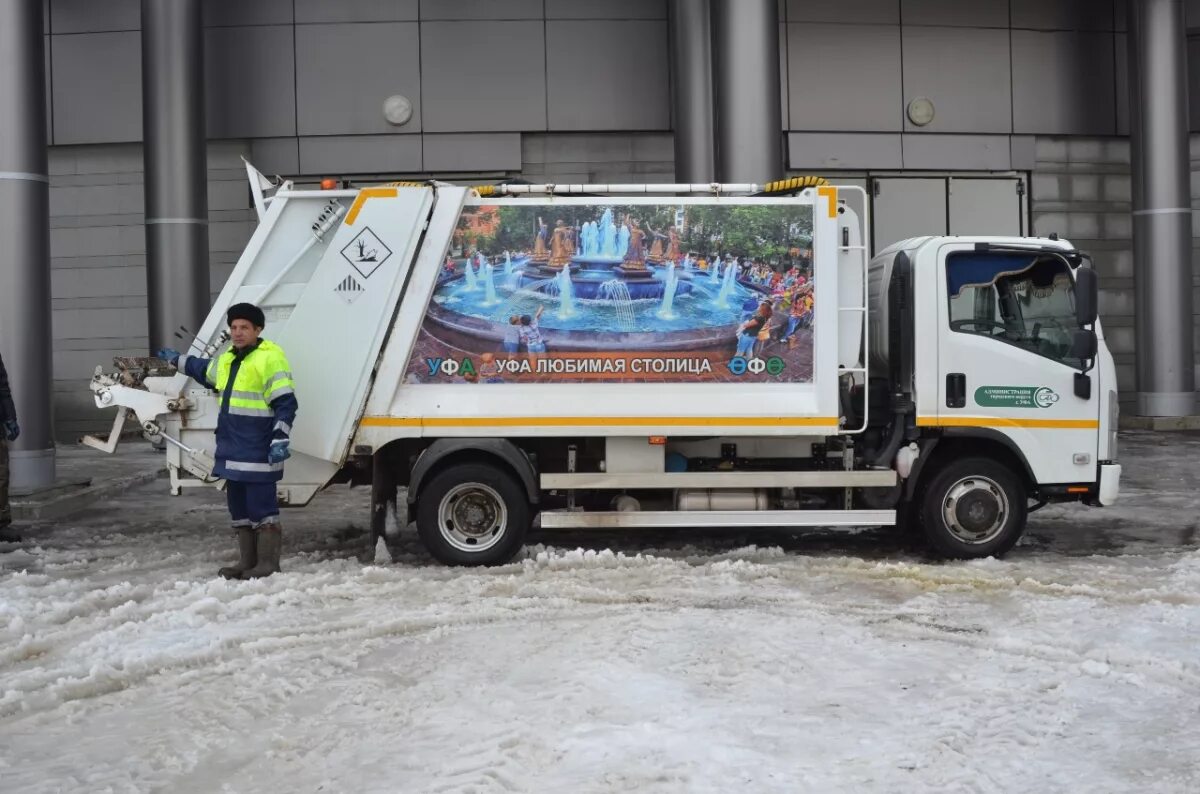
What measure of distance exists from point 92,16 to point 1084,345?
15.3 metres

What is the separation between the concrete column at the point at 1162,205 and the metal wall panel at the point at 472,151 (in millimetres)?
9375

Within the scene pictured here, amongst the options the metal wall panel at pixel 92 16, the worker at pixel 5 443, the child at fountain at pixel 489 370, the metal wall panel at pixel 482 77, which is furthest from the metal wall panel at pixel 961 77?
the worker at pixel 5 443

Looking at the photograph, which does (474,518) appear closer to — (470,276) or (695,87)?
(470,276)

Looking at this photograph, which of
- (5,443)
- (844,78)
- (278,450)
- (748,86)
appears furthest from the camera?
(844,78)

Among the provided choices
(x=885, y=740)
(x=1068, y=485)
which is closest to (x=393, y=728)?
(x=885, y=740)

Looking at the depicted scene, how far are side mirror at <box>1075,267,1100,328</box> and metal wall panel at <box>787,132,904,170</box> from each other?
1028cm

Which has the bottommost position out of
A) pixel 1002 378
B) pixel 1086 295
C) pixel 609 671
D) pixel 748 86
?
pixel 609 671

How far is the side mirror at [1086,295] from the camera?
25.8ft

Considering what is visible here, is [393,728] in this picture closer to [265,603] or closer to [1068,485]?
[265,603]

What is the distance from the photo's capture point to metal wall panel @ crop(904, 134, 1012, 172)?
18.1 meters

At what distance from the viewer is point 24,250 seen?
11.8 m

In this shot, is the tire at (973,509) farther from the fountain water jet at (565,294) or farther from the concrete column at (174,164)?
the concrete column at (174,164)

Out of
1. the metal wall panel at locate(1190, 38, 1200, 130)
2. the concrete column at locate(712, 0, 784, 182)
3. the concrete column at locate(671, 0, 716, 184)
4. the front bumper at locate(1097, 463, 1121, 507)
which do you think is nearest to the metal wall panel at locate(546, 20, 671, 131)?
the concrete column at locate(671, 0, 716, 184)

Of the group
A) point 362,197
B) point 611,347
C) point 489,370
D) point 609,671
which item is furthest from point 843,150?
point 609,671
